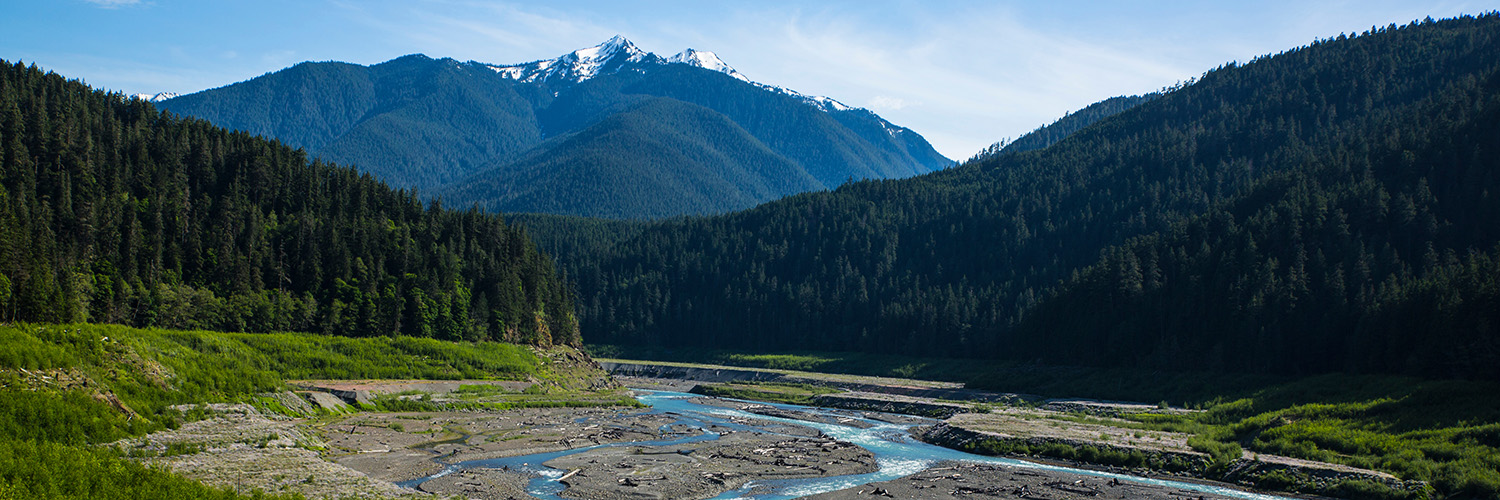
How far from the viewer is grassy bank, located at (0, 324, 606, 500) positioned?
33.1m

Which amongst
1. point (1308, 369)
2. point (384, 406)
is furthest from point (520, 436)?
point (1308, 369)

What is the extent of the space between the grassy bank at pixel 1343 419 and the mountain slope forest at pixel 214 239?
7589 cm

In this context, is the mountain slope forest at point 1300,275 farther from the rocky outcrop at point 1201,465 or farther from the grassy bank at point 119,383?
the grassy bank at point 119,383

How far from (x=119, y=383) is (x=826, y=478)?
4150cm

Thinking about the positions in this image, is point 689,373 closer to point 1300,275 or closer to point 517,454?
point 1300,275

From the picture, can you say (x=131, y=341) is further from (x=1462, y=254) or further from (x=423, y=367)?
(x=1462, y=254)

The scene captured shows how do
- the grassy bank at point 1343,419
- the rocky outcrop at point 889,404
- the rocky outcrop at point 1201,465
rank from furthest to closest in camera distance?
the rocky outcrop at point 889,404, the rocky outcrop at point 1201,465, the grassy bank at point 1343,419

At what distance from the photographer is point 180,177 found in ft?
366

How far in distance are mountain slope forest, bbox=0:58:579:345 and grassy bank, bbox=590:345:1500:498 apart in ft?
249

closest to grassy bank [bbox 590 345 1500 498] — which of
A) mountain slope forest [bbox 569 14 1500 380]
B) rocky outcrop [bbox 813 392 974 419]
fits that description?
mountain slope forest [bbox 569 14 1500 380]

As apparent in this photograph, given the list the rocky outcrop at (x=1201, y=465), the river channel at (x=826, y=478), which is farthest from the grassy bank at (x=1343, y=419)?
the river channel at (x=826, y=478)

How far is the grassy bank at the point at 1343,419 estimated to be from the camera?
5181 centimetres

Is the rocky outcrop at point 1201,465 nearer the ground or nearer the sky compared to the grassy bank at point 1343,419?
nearer the ground

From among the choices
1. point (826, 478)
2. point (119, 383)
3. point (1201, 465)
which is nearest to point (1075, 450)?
point (1201, 465)
